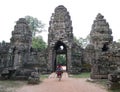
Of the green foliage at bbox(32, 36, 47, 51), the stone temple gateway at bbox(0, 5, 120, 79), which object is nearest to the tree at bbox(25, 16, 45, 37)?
the green foliage at bbox(32, 36, 47, 51)

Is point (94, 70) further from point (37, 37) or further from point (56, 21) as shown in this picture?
point (37, 37)

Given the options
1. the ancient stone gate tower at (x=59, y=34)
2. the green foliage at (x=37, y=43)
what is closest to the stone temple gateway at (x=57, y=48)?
the ancient stone gate tower at (x=59, y=34)

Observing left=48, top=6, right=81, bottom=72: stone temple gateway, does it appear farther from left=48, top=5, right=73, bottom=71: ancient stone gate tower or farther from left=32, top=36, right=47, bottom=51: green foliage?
left=32, top=36, right=47, bottom=51: green foliage

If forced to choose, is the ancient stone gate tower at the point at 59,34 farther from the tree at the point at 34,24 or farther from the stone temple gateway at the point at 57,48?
the tree at the point at 34,24

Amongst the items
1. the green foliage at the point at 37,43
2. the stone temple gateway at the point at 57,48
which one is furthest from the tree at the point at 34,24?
the stone temple gateway at the point at 57,48

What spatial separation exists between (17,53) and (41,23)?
21.4 m

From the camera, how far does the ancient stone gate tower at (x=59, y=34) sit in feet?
75.7

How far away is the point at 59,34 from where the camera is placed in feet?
77.3

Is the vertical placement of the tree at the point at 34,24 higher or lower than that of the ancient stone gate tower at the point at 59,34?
higher

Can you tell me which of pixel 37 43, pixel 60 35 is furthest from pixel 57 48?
pixel 37 43

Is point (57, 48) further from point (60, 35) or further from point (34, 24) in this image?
point (34, 24)

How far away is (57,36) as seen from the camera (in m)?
23.5

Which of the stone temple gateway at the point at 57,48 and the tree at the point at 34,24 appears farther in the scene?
the tree at the point at 34,24

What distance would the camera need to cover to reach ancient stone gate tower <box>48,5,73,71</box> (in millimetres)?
23080
